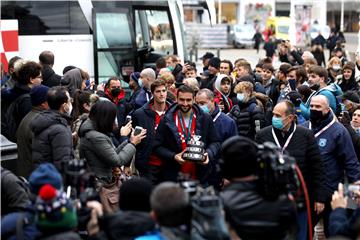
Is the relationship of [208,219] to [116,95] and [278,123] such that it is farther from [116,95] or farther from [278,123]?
[116,95]

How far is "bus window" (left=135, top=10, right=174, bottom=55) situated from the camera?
1631cm

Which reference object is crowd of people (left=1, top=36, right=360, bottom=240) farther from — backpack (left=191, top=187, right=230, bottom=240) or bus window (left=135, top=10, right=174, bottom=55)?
bus window (left=135, top=10, right=174, bottom=55)

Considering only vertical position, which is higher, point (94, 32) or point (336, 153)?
point (94, 32)

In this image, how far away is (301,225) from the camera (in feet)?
21.8

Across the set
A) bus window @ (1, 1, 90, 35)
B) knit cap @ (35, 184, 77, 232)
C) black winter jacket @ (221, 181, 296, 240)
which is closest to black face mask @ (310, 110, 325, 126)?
black winter jacket @ (221, 181, 296, 240)

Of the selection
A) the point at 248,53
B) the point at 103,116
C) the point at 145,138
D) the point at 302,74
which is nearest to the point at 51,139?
the point at 103,116

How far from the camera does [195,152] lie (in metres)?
7.29

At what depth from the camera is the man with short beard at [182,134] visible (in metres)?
7.54

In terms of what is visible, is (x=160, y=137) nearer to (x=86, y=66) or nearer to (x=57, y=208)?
(x=57, y=208)

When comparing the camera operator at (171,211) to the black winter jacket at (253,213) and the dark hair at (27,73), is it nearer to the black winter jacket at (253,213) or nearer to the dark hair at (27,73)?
the black winter jacket at (253,213)

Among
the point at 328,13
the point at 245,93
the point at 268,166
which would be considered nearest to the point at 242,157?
the point at 268,166

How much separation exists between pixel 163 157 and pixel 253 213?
3232mm

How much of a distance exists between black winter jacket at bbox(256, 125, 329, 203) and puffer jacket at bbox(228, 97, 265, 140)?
6.34 feet

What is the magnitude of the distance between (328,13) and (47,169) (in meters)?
55.1
